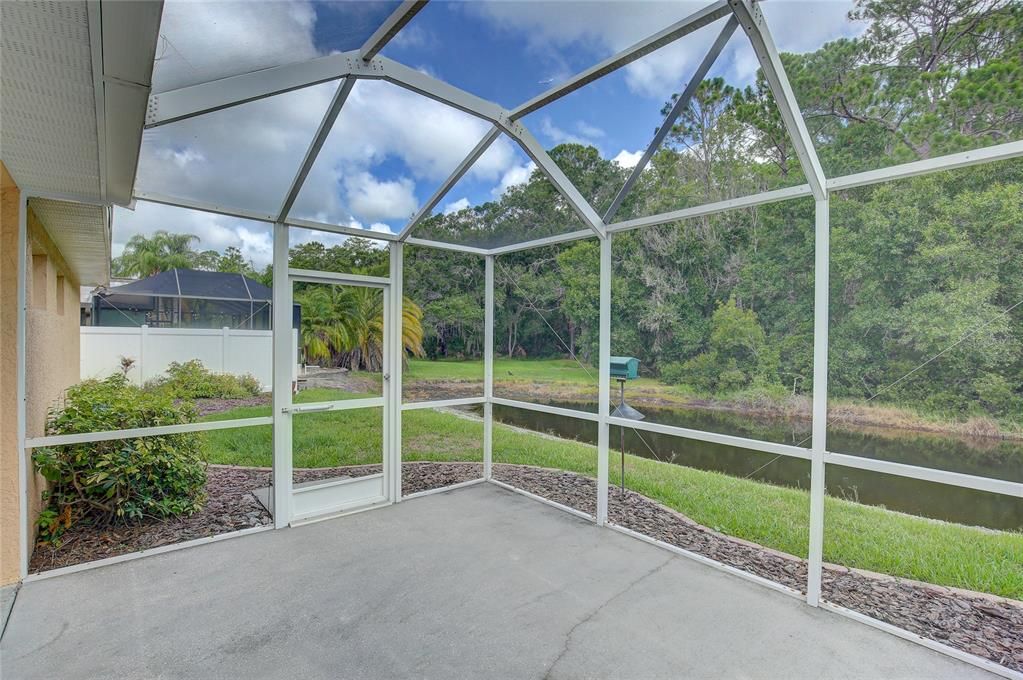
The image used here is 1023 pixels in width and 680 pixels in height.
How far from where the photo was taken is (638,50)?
7.79 ft

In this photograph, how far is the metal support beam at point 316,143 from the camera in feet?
8.69

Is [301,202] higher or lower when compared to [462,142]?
lower

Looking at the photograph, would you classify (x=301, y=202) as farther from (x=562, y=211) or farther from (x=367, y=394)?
(x=562, y=211)

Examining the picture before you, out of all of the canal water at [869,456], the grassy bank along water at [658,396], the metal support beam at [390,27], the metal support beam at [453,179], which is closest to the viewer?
the metal support beam at [390,27]

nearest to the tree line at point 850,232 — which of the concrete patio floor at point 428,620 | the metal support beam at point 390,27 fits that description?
the concrete patio floor at point 428,620

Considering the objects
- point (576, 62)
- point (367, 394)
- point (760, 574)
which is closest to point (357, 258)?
point (367, 394)

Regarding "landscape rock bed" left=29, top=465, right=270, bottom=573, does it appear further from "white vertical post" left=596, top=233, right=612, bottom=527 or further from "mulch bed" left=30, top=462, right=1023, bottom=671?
"white vertical post" left=596, top=233, right=612, bottom=527

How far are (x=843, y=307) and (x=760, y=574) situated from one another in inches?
Result: 70.2

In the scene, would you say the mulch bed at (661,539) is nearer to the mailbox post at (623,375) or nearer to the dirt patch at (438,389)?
the dirt patch at (438,389)

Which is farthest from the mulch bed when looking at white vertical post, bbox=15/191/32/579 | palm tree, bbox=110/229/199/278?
palm tree, bbox=110/229/199/278

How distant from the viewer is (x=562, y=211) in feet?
12.8

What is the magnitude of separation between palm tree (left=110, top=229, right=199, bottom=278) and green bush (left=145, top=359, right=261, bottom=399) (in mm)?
719

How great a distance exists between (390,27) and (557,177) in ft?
5.24

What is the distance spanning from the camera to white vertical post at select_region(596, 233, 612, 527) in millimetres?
3793
